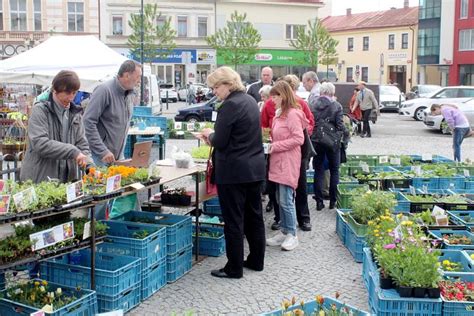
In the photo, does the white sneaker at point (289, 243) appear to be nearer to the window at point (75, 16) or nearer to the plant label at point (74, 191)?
the plant label at point (74, 191)

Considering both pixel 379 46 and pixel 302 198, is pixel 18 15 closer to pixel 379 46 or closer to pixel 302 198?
pixel 379 46

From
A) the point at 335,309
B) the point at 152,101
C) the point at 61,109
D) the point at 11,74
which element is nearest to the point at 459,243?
the point at 335,309

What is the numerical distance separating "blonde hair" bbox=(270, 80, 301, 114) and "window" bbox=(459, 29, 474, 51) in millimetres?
41221

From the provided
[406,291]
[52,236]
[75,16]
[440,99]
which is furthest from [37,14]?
[406,291]

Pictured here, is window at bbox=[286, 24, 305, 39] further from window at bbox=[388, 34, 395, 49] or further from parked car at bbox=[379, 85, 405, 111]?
parked car at bbox=[379, 85, 405, 111]

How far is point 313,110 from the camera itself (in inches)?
318

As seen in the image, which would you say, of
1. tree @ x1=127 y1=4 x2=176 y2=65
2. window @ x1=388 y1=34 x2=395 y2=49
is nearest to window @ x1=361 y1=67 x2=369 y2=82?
window @ x1=388 y1=34 x2=395 y2=49

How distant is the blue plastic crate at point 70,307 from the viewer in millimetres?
4016

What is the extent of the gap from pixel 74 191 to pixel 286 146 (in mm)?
2450

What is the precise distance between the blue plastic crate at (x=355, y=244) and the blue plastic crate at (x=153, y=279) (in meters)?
1.98

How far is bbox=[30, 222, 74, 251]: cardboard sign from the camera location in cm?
404

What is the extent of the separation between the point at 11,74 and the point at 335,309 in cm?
885

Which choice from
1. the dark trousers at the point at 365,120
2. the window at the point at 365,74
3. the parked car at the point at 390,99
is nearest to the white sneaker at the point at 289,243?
the dark trousers at the point at 365,120

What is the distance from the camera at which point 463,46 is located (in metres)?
44.4
